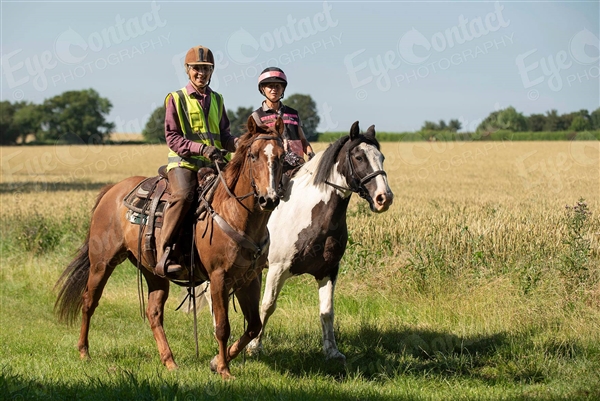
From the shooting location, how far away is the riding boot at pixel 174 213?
20.9 feet

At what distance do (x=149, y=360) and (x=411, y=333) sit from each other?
309 cm

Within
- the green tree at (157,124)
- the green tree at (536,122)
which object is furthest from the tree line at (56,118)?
the green tree at (536,122)

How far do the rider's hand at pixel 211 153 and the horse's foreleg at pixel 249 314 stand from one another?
128 centimetres

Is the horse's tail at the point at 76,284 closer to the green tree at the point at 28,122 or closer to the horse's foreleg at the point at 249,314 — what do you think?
the horse's foreleg at the point at 249,314

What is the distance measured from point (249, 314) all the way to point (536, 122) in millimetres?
75136

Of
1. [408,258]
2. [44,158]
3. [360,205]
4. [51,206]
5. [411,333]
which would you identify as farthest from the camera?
[44,158]

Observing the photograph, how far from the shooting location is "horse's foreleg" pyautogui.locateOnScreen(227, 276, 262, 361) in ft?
21.0

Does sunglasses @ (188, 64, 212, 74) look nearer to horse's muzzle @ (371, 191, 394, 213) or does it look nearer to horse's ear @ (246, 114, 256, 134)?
horse's ear @ (246, 114, 256, 134)

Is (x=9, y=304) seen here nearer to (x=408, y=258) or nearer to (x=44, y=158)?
(x=408, y=258)

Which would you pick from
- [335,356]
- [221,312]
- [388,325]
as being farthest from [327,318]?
[221,312]

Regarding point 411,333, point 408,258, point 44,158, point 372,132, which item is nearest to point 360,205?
point 408,258

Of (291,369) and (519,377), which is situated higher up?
(291,369)

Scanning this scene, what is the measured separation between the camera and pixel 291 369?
686 cm

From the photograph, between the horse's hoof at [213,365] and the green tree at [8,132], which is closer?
the horse's hoof at [213,365]
